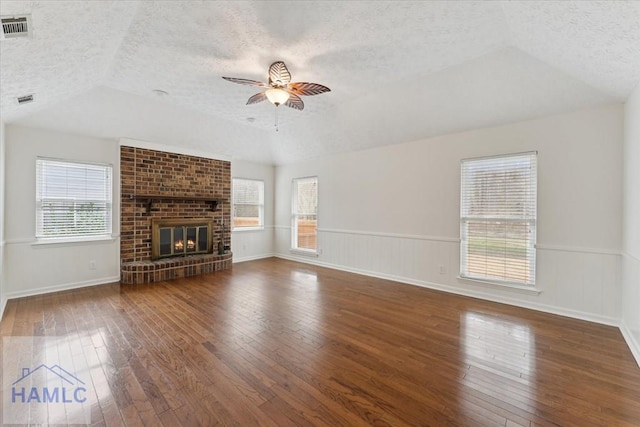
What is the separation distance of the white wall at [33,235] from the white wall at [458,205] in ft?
13.0

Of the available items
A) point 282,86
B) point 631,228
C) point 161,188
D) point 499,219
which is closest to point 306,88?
point 282,86

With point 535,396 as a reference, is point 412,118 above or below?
above

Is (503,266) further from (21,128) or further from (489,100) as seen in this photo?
(21,128)

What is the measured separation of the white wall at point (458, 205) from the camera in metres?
3.26

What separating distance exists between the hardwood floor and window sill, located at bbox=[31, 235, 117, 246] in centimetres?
85

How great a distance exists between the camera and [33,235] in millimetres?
4156

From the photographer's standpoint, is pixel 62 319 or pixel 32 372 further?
pixel 62 319

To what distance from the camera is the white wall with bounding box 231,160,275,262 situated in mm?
6758

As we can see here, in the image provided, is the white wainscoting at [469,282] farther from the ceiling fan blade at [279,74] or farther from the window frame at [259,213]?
the ceiling fan blade at [279,74]

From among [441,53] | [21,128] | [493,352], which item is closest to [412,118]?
[441,53]

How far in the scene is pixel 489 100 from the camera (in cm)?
361

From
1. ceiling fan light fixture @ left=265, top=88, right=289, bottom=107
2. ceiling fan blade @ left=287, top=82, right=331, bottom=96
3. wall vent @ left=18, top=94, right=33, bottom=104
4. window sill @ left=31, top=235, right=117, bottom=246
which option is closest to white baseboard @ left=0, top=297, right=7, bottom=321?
window sill @ left=31, top=235, right=117, bottom=246

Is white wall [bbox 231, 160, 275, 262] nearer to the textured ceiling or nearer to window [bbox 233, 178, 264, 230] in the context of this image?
window [bbox 233, 178, 264, 230]

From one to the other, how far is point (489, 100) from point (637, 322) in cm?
280
